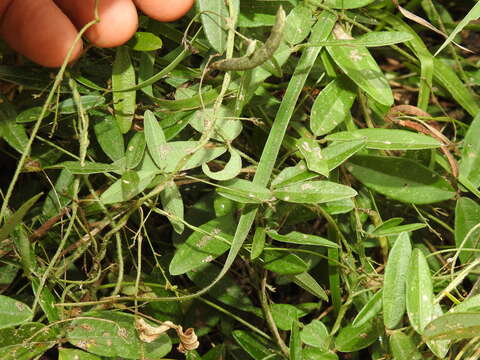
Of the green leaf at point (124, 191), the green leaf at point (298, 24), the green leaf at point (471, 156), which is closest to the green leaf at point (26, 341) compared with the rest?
the green leaf at point (124, 191)

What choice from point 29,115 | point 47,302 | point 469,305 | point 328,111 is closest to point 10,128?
point 29,115

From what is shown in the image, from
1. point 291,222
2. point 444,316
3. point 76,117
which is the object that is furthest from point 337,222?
point 76,117

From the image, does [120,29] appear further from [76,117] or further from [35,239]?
[35,239]

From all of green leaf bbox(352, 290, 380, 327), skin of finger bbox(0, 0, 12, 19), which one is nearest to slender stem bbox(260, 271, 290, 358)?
green leaf bbox(352, 290, 380, 327)

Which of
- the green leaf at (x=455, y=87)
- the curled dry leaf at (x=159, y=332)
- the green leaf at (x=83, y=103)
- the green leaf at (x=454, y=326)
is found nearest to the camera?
the green leaf at (x=454, y=326)

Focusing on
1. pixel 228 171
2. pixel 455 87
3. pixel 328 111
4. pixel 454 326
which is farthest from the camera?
pixel 455 87

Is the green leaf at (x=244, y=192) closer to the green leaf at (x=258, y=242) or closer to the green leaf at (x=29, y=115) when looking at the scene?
the green leaf at (x=258, y=242)

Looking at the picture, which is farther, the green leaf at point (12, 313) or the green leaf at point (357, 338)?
the green leaf at point (357, 338)

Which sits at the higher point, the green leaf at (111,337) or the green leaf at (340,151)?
the green leaf at (340,151)

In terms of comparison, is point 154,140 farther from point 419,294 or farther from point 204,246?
point 419,294
